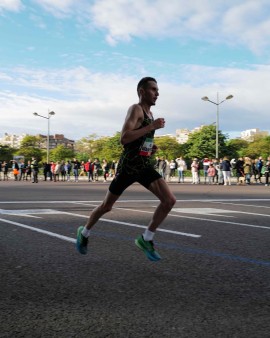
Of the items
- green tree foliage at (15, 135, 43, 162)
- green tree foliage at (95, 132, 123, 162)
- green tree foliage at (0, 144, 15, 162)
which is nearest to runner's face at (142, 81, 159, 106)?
green tree foliage at (95, 132, 123, 162)

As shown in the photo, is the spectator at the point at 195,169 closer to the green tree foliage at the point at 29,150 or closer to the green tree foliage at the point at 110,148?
the green tree foliage at the point at 110,148

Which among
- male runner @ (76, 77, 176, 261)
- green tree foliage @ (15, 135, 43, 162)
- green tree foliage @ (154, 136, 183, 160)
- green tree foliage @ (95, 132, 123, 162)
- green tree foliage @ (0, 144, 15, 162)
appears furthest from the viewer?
green tree foliage @ (15, 135, 43, 162)

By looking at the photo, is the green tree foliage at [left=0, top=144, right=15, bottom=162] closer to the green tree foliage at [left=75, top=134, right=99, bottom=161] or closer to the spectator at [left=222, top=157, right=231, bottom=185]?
the green tree foliage at [left=75, top=134, right=99, bottom=161]

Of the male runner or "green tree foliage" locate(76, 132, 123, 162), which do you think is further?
"green tree foliage" locate(76, 132, 123, 162)

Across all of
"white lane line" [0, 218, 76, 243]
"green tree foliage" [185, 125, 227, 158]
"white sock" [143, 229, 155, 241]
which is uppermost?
"green tree foliage" [185, 125, 227, 158]

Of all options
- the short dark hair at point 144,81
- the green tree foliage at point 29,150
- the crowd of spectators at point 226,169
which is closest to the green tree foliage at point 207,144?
the crowd of spectators at point 226,169

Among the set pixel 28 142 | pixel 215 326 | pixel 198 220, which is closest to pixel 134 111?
pixel 215 326

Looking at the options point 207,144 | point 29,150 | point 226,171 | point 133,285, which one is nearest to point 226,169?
point 226,171

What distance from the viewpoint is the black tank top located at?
4359 mm

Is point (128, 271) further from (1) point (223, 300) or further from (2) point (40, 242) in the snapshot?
(2) point (40, 242)

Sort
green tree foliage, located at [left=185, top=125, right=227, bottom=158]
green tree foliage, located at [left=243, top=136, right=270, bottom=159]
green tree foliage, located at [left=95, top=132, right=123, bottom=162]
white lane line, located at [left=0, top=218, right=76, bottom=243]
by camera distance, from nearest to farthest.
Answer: white lane line, located at [left=0, top=218, right=76, bottom=243], green tree foliage, located at [left=185, top=125, right=227, bottom=158], green tree foliage, located at [left=95, top=132, right=123, bottom=162], green tree foliage, located at [left=243, top=136, right=270, bottom=159]

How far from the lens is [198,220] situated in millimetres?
7766

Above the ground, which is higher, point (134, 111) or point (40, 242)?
point (134, 111)

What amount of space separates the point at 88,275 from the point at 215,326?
148cm
